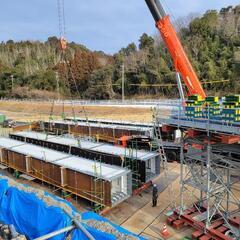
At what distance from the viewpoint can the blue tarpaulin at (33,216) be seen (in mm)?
8875

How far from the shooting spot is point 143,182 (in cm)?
1670

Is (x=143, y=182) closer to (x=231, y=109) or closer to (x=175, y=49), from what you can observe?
(x=231, y=109)

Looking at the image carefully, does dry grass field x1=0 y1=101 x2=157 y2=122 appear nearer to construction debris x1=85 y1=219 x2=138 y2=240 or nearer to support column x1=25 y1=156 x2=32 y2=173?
support column x1=25 y1=156 x2=32 y2=173

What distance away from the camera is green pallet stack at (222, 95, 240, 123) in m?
10.5

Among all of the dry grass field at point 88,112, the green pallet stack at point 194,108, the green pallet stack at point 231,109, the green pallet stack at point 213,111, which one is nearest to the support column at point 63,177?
the green pallet stack at point 194,108

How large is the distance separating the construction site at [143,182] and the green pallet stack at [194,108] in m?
0.04

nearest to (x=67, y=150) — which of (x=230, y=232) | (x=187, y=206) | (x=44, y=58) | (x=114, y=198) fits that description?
(x=114, y=198)

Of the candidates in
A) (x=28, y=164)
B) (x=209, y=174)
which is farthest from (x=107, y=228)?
(x=28, y=164)

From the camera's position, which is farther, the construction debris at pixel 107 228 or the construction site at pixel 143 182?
the construction site at pixel 143 182

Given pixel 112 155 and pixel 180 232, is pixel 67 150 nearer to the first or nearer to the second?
pixel 112 155

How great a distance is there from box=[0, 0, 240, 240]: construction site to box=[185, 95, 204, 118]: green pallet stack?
41mm

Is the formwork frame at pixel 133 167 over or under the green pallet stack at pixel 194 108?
under

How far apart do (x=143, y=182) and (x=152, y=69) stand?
67570 millimetres

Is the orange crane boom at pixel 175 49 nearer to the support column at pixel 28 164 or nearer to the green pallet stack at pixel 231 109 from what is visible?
the green pallet stack at pixel 231 109
